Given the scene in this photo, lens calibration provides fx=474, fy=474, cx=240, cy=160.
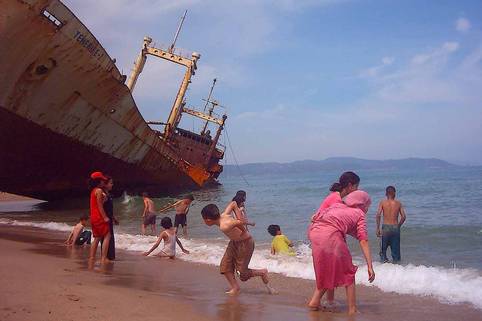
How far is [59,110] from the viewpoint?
13.4 metres

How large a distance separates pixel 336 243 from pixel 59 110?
11.3m

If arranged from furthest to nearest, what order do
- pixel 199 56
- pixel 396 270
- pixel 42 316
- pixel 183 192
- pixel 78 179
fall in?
pixel 183 192, pixel 199 56, pixel 78 179, pixel 396 270, pixel 42 316

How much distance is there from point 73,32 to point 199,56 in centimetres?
1319

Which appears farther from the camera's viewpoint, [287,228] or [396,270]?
[287,228]

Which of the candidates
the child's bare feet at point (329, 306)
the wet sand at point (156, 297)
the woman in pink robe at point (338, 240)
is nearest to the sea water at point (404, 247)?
the wet sand at point (156, 297)

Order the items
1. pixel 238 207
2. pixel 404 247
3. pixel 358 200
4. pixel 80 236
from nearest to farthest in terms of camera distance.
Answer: pixel 358 200, pixel 238 207, pixel 80 236, pixel 404 247

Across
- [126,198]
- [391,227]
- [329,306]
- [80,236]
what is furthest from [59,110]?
[329,306]

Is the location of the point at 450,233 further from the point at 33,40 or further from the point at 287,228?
the point at 33,40

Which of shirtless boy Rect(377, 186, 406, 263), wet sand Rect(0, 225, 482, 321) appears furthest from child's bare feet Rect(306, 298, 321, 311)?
shirtless boy Rect(377, 186, 406, 263)

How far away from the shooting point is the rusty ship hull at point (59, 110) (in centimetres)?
1125

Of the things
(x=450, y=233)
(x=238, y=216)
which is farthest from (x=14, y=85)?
(x=450, y=233)

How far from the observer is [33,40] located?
11.3 metres

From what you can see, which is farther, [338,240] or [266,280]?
[266,280]

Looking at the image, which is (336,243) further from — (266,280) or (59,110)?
(59,110)
